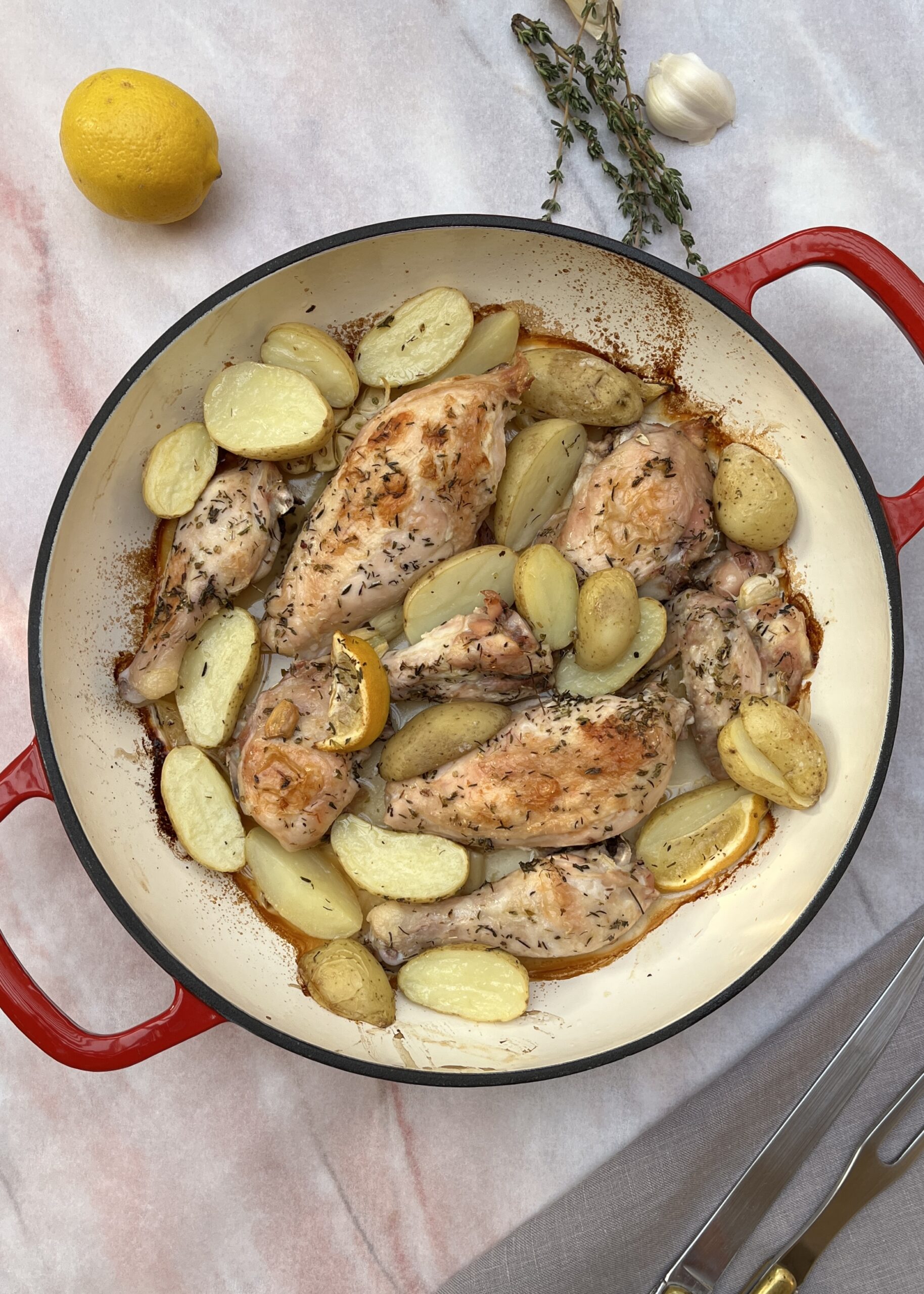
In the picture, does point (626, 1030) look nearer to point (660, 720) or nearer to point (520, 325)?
point (660, 720)

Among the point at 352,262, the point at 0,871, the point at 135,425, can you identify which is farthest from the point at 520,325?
the point at 0,871

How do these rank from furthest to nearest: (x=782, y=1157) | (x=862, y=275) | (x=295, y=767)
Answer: (x=782, y=1157)
(x=295, y=767)
(x=862, y=275)

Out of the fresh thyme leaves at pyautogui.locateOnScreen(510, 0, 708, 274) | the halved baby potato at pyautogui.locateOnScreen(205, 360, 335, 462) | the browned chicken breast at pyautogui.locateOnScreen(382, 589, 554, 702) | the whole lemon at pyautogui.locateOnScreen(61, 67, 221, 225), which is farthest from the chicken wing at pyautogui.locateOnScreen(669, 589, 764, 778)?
the whole lemon at pyautogui.locateOnScreen(61, 67, 221, 225)

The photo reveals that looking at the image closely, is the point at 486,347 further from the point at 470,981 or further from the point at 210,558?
the point at 470,981

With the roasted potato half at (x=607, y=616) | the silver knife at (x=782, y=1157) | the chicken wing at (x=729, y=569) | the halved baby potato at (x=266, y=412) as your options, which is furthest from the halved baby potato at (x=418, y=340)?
the silver knife at (x=782, y=1157)

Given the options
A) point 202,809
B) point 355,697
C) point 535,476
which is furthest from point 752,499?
point 202,809

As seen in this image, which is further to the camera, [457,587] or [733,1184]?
[733,1184]

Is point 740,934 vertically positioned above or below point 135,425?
below

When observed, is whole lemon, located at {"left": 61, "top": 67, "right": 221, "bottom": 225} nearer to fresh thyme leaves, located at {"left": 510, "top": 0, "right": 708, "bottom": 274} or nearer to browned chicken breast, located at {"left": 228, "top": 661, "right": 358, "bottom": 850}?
fresh thyme leaves, located at {"left": 510, "top": 0, "right": 708, "bottom": 274}
